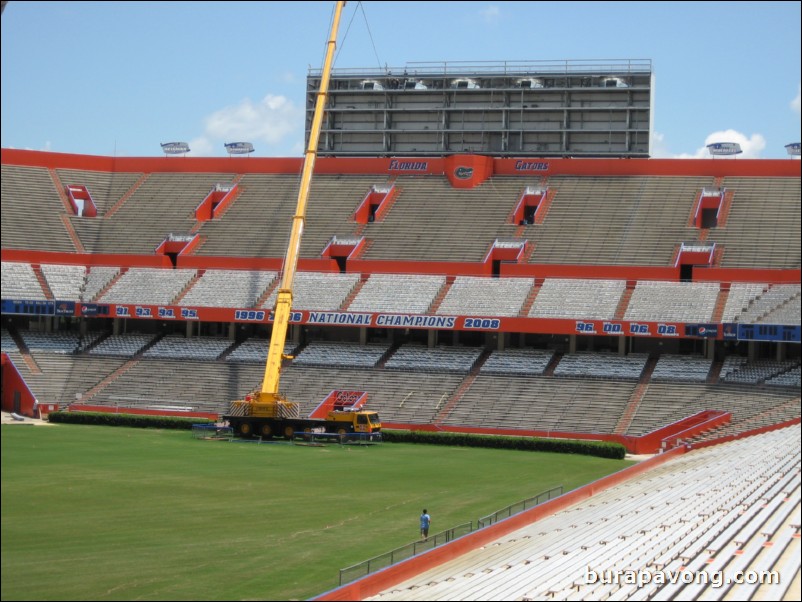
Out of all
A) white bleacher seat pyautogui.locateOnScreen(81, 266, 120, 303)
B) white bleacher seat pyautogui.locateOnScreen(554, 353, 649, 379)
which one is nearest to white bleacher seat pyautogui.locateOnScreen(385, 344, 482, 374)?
white bleacher seat pyautogui.locateOnScreen(554, 353, 649, 379)

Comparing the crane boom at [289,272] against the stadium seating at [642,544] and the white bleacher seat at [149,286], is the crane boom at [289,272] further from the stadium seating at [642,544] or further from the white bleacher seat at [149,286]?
the stadium seating at [642,544]

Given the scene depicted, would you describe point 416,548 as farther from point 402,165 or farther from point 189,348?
point 402,165

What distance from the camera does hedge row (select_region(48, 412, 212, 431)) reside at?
60719mm

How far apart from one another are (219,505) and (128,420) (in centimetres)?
2742

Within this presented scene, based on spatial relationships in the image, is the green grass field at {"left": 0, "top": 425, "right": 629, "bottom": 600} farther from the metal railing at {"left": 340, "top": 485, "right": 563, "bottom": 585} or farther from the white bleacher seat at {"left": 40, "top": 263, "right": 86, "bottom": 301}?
the white bleacher seat at {"left": 40, "top": 263, "right": 86, "bottom": 301}

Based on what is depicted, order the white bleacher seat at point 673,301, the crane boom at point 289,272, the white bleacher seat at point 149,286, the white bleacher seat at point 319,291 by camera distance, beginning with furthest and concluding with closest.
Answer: the white bleacher seat at point 149,286, the white bleacher seat at point 319,291, the white bleacher seat at point 673,301, the crane boom at point 289,272

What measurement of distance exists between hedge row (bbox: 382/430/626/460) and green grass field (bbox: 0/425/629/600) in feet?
3.82

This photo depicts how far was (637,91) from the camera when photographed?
82812 millimetres

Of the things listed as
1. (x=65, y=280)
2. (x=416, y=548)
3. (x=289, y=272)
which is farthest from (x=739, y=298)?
(x=416, y=548)

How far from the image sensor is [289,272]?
6388cm

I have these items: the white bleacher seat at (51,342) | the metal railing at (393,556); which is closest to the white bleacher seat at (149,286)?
the white bleacher seat at (51,342)

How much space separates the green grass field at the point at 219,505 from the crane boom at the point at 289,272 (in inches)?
207

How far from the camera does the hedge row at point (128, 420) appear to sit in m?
60.7

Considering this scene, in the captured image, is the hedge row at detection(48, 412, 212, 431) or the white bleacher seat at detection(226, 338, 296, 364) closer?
the hedge row at detection(48, 412, 212, 431)
